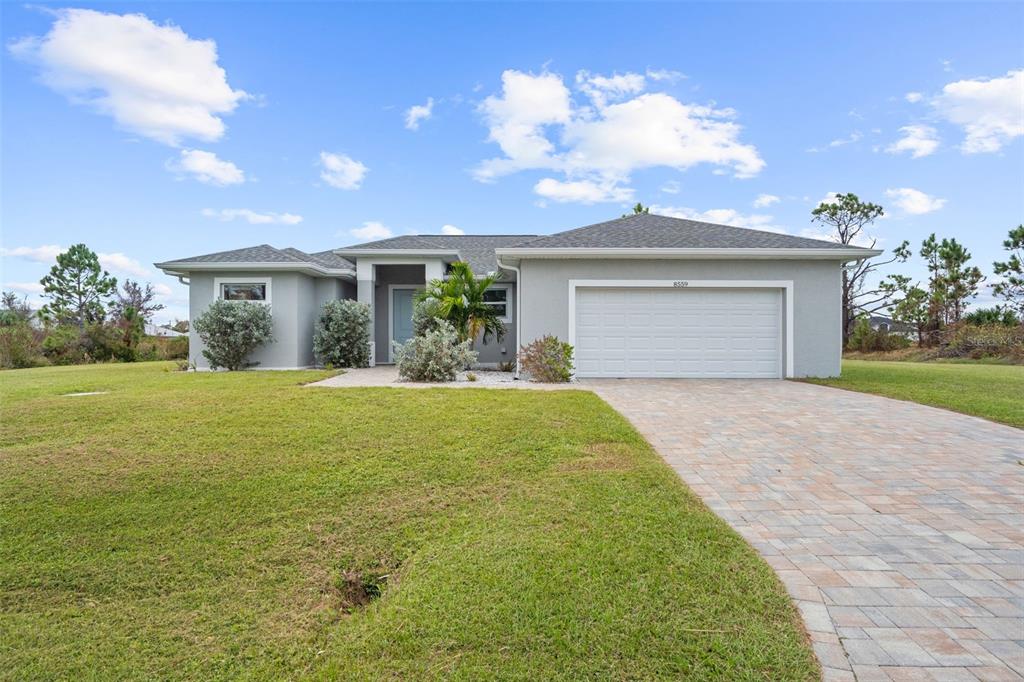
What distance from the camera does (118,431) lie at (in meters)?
5.74

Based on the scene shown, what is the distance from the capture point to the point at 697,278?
11555 mm

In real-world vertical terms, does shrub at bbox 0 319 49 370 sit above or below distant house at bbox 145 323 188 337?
below

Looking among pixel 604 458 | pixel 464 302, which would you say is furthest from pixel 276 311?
pixel 604 458

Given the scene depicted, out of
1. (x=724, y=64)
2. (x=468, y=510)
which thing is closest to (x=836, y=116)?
(x=724, y=64)

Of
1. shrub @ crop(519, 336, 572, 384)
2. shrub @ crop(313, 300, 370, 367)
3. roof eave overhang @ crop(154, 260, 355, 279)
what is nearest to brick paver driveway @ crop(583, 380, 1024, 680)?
shrub @ crop(519, 336, 572, 384)

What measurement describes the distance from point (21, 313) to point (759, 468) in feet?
115

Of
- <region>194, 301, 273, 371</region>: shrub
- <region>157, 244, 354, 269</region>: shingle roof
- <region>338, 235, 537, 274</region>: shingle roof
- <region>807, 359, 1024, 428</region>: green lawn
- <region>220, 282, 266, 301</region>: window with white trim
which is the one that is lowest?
<region>807, 359, 1024, 428</region>: green lawn

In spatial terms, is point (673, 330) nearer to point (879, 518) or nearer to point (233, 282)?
point (879, 518)

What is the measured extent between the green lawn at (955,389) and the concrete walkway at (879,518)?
787mm

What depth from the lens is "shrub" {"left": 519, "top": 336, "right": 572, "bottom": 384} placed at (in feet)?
35.8

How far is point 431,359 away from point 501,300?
5641 millimetres

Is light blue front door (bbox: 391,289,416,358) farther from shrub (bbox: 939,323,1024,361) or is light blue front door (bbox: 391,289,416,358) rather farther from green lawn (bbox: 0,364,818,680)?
shrub (bbox: 939,323,1024,361)

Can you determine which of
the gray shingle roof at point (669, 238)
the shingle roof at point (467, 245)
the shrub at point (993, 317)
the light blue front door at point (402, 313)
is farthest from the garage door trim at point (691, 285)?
the shrub at point (993, 317)

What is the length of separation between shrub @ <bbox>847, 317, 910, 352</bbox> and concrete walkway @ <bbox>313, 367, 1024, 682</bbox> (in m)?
20.6
